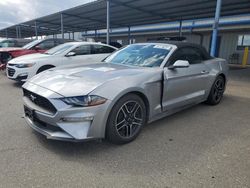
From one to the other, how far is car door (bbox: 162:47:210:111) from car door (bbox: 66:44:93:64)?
153 inches

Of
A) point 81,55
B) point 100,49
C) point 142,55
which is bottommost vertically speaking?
point 81,55

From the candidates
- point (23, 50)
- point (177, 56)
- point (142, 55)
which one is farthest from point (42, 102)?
point (23, 50)

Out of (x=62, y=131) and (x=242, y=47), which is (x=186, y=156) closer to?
(x=62, y=131)

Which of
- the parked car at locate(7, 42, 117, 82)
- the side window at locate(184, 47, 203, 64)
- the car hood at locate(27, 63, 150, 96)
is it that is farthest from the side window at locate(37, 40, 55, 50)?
the side window at locate(184, 47, 203, 64)

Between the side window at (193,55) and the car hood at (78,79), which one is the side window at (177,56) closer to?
the side window at (193,55)

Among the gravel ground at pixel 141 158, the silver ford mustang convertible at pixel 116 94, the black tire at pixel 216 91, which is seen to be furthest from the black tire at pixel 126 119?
the black tire at pixel 216 91

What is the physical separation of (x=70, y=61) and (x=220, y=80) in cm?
464

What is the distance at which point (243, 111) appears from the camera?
4449mm

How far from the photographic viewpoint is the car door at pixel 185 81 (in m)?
3.35

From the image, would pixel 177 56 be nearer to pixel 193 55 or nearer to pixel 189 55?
pixel 189 55

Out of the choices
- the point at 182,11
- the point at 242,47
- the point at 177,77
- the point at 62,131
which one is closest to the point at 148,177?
the point at 62,131

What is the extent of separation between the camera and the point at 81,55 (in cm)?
700

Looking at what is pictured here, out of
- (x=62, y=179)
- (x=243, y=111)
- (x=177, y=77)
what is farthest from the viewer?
(x=243, y=111)

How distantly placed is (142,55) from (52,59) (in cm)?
383
